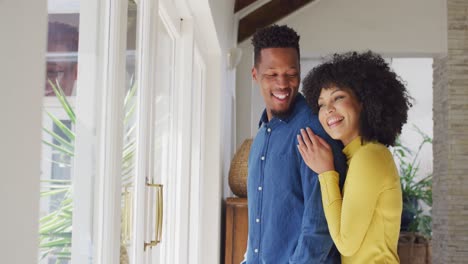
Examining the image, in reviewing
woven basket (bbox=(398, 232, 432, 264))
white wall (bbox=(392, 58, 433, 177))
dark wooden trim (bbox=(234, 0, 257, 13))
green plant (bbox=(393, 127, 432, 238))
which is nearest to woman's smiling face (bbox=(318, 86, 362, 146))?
woven basket (bbox=(398, 232, 432, 264))

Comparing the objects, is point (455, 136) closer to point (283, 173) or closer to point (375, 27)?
point (375, 27)

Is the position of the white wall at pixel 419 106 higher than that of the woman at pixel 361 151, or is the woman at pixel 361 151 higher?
the white wall at pixel 419 106

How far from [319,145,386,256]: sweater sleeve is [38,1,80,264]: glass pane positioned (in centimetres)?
66

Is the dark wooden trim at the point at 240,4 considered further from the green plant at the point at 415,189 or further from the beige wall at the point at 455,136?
the green plant at the point at 415,189

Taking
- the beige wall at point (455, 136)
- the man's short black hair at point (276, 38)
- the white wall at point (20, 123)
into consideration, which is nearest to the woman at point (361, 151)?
the man's short black hair at point (276, 38)

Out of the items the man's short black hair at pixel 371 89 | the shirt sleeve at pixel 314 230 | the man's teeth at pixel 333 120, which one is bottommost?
the shirt sleeve at pixel 314 230

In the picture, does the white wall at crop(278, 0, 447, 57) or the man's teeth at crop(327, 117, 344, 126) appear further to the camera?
the white wall at crop(278, 0, 447, 57)

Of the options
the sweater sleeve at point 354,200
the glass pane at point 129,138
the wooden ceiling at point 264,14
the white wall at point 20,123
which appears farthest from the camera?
the wooden ceiling at point 264,14

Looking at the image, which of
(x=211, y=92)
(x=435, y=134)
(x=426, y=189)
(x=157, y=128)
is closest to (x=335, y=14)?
(x=435, y=134)

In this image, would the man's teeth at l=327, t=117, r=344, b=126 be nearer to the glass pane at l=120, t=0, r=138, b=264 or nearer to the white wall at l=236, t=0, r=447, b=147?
the glass pane at l=120, t=0, r=138, b=264

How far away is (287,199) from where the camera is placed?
5.63 feet

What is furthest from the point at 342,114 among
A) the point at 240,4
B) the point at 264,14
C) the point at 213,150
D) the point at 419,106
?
the point at 419,106

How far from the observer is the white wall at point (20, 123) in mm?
657

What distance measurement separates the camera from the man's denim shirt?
1.63 metres
